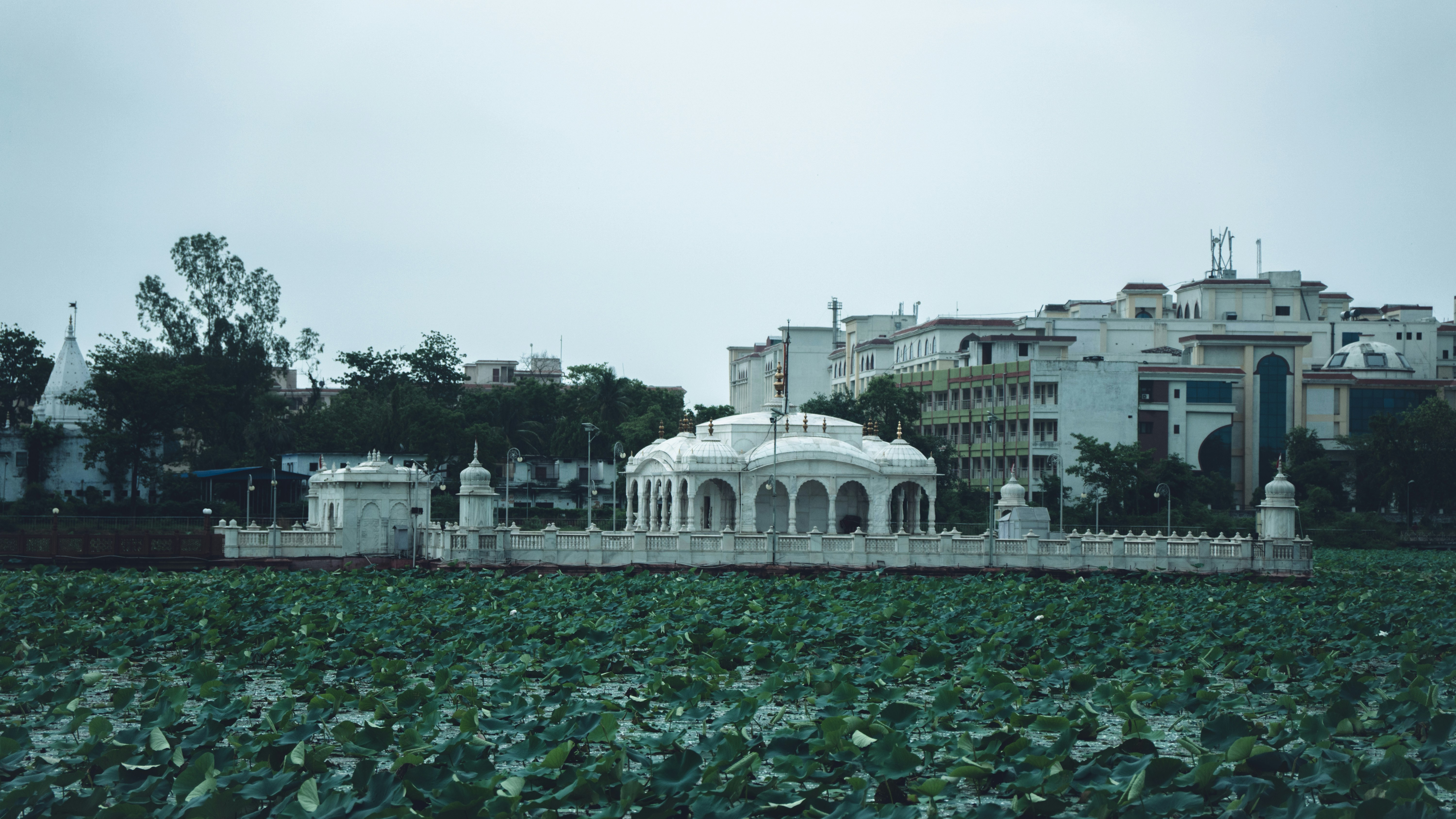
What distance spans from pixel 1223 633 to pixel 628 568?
17301mm

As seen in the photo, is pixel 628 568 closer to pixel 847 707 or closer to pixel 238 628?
pixel 238 628

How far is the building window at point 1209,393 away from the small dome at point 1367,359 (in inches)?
511

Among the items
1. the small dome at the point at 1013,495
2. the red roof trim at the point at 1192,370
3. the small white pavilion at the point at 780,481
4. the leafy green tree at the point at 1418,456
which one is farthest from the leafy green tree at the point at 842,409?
the small dome at the point at 1013,495

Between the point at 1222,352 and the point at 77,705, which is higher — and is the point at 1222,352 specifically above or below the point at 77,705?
above

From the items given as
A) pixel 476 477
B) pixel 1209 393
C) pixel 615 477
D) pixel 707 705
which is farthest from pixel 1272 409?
pixel 707 705

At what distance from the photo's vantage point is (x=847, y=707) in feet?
62.4

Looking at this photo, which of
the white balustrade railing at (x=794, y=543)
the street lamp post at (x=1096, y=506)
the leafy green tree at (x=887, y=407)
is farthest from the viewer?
the leafy green tree at (x=887, y=407)

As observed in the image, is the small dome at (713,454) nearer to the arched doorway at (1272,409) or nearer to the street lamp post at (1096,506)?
the street lamp post at (1096,506)

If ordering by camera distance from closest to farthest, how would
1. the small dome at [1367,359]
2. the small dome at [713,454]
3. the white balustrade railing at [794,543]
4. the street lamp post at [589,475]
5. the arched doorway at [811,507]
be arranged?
the white balustrade railing at [794,543] → the street lamp post at [589,475] → the small dome at [713,454] → the arched doorway at [811,507] → the small dome at [1367,359]

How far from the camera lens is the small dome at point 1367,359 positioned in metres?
94.1

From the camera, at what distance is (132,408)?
67312 millimetres

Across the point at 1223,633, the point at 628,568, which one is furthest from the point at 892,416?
the point at 1223,633

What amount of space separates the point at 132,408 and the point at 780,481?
32.1 metres

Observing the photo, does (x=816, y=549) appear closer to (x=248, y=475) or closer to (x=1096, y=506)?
(x=248, y=475)
